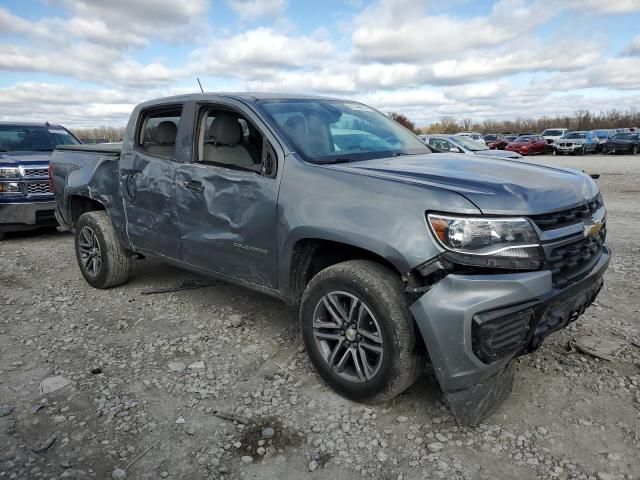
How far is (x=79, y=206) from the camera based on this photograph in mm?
5508

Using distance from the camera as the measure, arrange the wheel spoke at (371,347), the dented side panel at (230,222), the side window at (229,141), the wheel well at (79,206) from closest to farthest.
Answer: the wheel spoke at (371,347) < the dented side panel at (230,222) < the side window at (229,141) < the wheel well at (79,206)

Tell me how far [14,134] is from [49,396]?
691 cm

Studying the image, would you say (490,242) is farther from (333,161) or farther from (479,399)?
(333,161)

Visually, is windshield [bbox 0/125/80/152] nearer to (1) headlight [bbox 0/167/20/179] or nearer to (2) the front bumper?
(1) headlight [bbox 0/167/20/179]

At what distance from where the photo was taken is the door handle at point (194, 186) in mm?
3721

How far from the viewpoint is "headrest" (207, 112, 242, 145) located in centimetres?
375

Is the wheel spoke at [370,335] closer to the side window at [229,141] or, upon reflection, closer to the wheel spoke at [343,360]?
the wheel spoke at [343,360]

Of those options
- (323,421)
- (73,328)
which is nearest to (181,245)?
(73,328)

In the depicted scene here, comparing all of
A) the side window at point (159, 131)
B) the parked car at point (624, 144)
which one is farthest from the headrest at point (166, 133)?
the parked car at point (624, 144)

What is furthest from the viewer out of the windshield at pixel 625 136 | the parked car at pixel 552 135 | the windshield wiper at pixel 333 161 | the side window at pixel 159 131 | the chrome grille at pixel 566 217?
the parked car at pixel 552 135

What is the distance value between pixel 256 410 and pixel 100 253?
2.81 meters

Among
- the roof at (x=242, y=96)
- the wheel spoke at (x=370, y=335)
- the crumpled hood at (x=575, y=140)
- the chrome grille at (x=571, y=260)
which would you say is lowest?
→ the crumpled hood at (x=575, y=140)

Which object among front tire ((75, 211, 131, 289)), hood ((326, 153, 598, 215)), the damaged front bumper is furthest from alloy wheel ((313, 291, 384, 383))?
front tire ((75, 211, 131, 289))

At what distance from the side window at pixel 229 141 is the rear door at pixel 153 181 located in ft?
0.81
